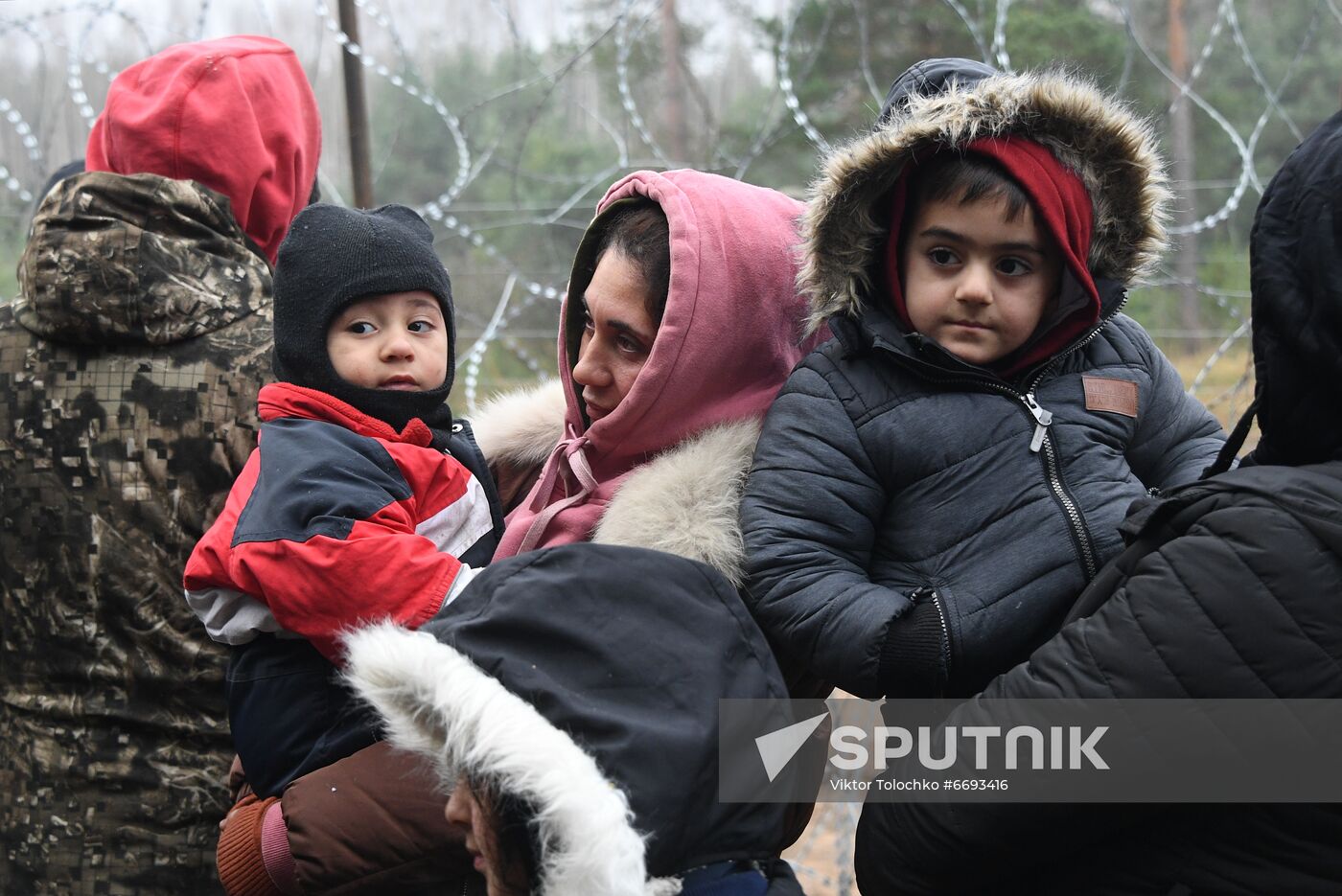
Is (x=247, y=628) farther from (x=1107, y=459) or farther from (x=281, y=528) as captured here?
(x=1107, y=459)

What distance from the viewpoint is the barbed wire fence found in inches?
199

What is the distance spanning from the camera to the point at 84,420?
209 cm

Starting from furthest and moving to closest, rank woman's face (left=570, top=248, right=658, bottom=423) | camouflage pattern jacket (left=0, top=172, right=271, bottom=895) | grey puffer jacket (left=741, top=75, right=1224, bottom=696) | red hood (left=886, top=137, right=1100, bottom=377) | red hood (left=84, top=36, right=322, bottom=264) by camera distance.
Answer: red hood (left=84, top=36, right=322, bottom=264)
camouflage pattern jacket (left=0, top=172, right=271, bottom=895)
woman's face (left=570, top=248, right=658, bottom=423)
red hood (left=886, top=137, right=1100, bottom=377)
grey puffer jacket (left=741, top=75, right=1224, bottom=696)

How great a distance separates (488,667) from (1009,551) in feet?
2.22

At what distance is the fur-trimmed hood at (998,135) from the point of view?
5.45ft

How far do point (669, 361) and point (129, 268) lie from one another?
1.01 metres

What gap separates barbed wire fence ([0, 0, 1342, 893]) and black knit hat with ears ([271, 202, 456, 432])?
1976 mm

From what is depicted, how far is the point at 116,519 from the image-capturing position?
2096mm

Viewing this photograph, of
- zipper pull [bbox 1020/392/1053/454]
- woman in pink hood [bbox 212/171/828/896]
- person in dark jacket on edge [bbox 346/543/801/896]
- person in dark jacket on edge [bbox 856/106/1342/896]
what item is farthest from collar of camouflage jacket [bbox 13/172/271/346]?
person in dark jacket on edge [bbox 856/106/1342/896]

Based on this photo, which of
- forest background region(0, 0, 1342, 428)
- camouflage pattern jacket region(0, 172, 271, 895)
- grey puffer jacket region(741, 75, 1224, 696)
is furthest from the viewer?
forest background region(0, 0, 1342, 428)

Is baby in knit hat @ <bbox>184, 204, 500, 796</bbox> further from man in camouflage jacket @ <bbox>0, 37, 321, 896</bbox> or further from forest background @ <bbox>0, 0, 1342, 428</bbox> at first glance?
forest background @ <bbox>0, 0, 1342, 428</bbox>

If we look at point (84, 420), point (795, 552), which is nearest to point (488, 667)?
point (795, 552)

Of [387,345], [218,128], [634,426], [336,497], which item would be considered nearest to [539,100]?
[218,128]

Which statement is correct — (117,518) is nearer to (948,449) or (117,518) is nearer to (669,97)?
(948,449)
